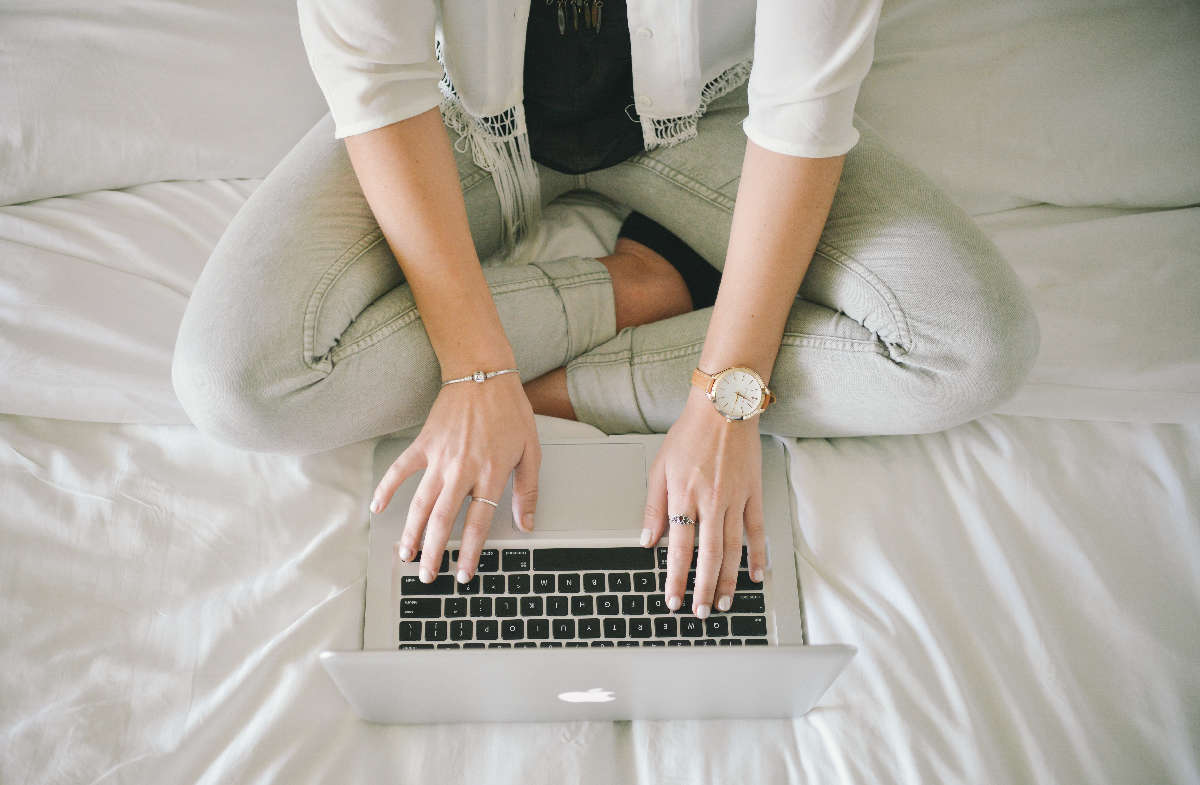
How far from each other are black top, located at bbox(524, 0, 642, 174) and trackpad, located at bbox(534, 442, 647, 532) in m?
0.38

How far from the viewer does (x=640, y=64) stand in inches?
35.9

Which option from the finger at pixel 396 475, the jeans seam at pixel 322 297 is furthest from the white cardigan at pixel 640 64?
the finger at pixel 396 475

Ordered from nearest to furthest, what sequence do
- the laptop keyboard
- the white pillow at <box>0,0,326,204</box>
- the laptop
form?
the laptop < the laptop keyboard < the white pillow at <box>0,0,326,204</box>

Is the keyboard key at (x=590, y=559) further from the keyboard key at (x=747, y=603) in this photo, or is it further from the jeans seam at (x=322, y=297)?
the jeans seam at (x=322, y=297)

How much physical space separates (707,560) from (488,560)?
0.23 meters

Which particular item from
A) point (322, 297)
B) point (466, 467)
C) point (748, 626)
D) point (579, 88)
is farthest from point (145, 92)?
point (748, 626)

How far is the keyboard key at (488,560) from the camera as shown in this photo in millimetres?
818

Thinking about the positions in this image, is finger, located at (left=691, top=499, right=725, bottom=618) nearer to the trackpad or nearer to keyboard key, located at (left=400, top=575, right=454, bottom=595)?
the trackpad

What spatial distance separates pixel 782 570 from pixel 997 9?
0.96 meters

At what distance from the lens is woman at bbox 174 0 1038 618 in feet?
2.63

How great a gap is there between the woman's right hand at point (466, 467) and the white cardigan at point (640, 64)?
1.01ft

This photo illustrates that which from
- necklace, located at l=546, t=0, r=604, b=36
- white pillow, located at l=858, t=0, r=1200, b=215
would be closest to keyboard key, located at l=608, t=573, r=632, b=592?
necklace, located at l=546, t=0, r=604, b=36

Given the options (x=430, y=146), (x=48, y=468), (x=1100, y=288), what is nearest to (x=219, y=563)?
(x=48, y=468)

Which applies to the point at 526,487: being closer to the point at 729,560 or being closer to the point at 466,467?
the point at 466,467
